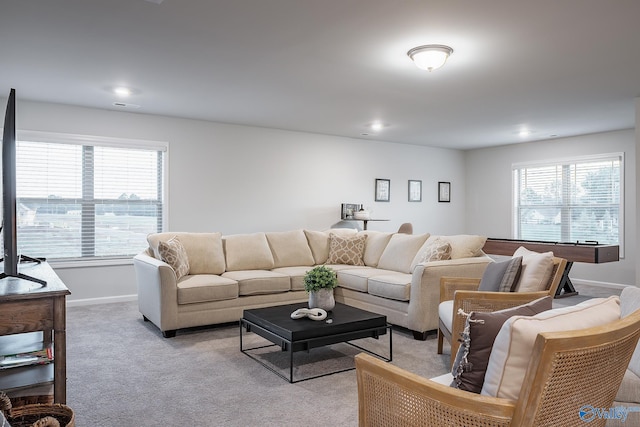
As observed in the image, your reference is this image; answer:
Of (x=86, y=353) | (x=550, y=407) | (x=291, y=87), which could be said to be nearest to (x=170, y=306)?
(x=86, y=353)

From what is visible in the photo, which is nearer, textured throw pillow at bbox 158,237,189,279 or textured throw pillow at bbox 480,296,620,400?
textured throw pillow at bbox 480,296,620,400

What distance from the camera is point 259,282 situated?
4680mm

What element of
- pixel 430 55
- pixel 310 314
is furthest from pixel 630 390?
pixel 430 55

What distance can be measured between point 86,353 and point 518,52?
166 inches

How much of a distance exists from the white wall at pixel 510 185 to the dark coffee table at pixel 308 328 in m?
4.88

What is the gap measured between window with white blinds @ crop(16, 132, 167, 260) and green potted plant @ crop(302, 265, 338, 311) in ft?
10.8

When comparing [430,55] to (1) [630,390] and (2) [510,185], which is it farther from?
(2) [510,185]

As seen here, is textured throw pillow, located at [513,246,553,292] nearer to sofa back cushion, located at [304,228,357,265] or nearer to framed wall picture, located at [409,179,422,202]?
sofa back cushion, located at [304,228,357,265]

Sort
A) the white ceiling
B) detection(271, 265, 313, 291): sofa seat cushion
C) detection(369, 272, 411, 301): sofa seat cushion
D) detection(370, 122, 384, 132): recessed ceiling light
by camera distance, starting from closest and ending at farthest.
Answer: the white ceiling → detection(369, 272, 411, 301): sofa seat cushion → detection(271, 265, 313, 291): sofa seat cushion → detection(370, 122, 384, 132): recessed ceiling light

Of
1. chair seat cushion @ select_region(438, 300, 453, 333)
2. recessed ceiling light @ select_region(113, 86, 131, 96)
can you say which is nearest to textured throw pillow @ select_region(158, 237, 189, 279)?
recessed ceiling light @ select_region(113, 86, 131, 96)

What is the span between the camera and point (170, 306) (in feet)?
13.6

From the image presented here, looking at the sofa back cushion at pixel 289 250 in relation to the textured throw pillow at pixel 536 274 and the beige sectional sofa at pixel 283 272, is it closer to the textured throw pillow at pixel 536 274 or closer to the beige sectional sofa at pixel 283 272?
the beige sectional sofa at pixel 283 272

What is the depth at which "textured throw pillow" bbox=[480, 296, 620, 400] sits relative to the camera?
1.27 m

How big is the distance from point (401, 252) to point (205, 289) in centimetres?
218
